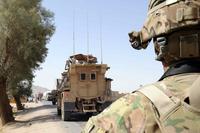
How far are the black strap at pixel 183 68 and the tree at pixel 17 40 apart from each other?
28.3 metres

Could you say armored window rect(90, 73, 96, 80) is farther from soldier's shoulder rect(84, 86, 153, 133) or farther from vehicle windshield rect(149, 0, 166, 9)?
soldier's shoulder rect(84, 86, 153, 133)

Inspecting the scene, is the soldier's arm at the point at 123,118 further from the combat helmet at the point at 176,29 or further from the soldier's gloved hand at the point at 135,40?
the soldier's gloved hand at the point at 135,40

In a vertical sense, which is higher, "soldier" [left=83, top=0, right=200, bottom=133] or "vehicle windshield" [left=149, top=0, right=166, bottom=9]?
"vehicle windshield" [left=149, top=0, right=166, bottom=9]

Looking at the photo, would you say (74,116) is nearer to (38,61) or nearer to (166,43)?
(38,61)

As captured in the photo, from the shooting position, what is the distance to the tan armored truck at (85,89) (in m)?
23.5

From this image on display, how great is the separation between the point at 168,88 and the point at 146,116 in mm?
173

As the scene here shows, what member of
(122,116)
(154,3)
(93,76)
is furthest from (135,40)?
(93,76)

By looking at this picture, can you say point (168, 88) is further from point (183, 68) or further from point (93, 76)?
point (93, 76)

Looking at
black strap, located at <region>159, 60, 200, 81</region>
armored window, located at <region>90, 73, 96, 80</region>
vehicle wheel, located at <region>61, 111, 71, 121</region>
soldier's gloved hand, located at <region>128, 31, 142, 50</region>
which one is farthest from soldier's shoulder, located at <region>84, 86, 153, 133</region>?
vehicle wheel, located at <region>61, 111, 71, 121</region>

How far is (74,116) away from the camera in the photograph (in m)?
26.2

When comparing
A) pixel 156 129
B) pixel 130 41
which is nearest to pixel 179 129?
pixel 156 129

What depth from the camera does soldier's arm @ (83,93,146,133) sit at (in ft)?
6.51

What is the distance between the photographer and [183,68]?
7.06 ft

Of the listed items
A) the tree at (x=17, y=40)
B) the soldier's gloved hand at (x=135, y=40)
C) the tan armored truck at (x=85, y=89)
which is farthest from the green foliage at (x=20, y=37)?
the soldier's gloved hand at (x=135, y=40)
